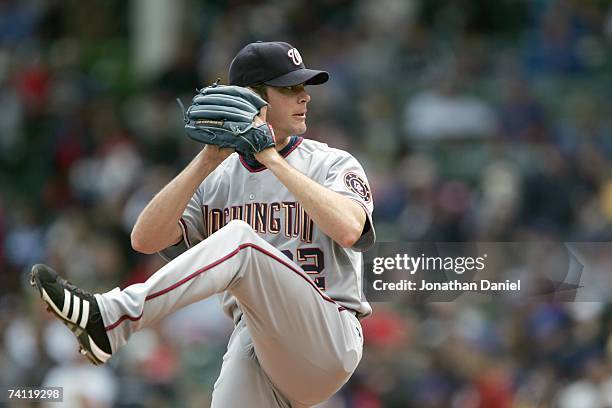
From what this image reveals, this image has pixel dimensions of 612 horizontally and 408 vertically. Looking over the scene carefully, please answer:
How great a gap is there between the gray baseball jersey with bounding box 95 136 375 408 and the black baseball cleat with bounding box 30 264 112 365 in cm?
→ 4

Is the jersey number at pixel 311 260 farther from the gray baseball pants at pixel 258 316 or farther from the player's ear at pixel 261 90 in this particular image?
the player's ear at pixel 261 90

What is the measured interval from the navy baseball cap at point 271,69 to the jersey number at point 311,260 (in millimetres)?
626

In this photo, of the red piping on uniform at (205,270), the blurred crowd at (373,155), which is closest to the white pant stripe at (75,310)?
the red piping on uniform at (205,270)

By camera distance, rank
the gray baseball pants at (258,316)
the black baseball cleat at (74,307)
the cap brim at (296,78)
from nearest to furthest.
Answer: the black baseball cleat at (74,307) < the gray baseball pants at (258,316) < the cap brim at (296,78)

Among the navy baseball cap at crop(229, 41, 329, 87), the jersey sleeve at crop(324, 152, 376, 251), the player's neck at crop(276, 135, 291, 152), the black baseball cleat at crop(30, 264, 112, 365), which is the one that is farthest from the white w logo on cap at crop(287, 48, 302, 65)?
the black baseball cleat at crop(30, 264, 112, 365)

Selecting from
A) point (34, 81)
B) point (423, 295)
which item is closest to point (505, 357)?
point (423, 295)

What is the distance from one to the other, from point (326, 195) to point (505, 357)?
3833 mm

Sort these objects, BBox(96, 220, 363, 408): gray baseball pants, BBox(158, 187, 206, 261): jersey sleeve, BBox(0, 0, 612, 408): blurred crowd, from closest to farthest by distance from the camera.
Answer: BBox(96, 220, 363, 408): gray baseball pants
BBox(158, 187, 206, 261): jersey sleeve
BBox(0, 0, 612, 408): blurred crowd

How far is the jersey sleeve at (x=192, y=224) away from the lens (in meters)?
4.51

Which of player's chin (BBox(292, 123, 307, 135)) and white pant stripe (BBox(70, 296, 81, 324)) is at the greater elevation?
player's chin (BBox(292, 123, 307, 135))

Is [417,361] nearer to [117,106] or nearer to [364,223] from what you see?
[364,223]

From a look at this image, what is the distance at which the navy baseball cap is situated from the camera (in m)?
4.42

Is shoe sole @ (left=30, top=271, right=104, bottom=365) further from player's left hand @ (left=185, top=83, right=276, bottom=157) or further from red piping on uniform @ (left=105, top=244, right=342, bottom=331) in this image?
player's left hand @ (left=185, top=83, right=276, bottom=157)

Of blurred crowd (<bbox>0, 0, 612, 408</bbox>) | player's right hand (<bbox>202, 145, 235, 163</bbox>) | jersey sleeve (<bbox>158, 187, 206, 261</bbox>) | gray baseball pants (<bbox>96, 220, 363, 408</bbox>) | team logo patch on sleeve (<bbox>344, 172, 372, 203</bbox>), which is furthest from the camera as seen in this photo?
blurred crowd (<bbox>0, 0, 612, 408</bbox>)
